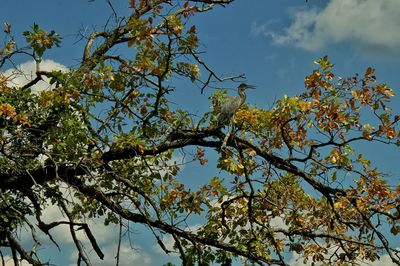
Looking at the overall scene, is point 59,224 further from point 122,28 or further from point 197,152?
point 122,28

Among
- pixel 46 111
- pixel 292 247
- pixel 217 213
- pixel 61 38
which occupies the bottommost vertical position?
pixel 292 247

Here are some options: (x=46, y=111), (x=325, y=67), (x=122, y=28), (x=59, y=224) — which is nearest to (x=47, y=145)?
(x=46, y=111)

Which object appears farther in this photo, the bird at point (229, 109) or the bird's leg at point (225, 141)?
the bird at point (229, 109)

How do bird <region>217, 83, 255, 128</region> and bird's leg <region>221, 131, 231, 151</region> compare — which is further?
bird <region>217, 83, 255, 128</region>

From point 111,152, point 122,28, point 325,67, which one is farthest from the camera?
point 122,28

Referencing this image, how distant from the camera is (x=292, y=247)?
10.8 m

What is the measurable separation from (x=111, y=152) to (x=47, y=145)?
1.19m

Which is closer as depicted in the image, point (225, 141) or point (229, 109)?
point (225, 141)

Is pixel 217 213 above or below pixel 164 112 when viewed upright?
below

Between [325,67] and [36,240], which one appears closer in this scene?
[325,67]

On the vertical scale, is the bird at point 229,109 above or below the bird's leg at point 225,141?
above

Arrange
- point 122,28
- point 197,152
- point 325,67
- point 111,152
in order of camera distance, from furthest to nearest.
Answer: point 122,28, point 197,152, point 111,152, point 325,67

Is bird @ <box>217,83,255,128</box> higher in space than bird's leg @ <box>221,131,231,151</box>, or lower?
higher

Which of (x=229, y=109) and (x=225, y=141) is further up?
(x=229, y=109)
